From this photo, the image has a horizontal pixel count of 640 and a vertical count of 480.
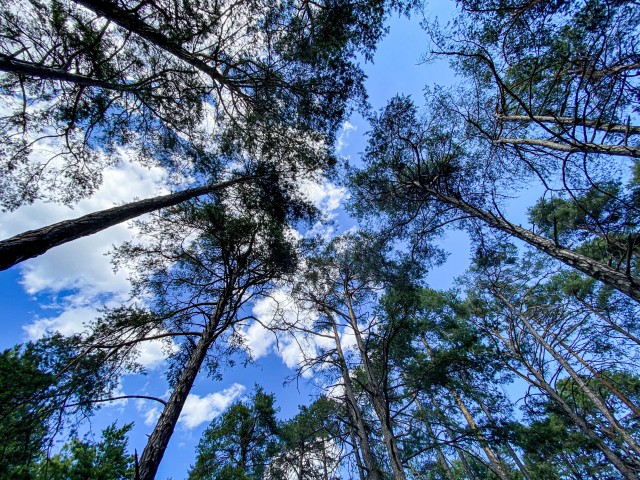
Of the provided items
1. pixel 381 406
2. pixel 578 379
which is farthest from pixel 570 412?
pixel 381 406

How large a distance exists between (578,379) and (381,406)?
7.26m

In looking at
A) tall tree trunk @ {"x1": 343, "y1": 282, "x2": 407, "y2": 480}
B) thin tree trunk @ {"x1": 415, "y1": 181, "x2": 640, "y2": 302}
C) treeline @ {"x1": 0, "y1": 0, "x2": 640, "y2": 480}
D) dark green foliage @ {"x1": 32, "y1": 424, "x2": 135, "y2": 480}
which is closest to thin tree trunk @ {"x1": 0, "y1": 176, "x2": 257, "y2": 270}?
treeline @ {"x1": 0, "y1": 0, "x2": 640, "y2": 480}

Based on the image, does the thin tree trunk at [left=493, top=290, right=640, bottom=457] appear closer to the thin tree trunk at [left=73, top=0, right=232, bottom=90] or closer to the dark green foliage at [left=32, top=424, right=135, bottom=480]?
the thin tree trunk at [left=73, top=0, right=232, bottom=90]

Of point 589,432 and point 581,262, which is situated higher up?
point 581,262

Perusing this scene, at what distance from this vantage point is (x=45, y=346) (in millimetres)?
4277

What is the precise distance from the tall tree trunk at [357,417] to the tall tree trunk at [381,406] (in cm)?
43

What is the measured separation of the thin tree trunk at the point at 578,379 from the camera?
694 centimetres

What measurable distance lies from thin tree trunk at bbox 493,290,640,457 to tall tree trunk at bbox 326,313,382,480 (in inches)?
257

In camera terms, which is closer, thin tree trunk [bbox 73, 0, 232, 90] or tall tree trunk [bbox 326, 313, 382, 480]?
thin tree trunk [bbox 73, 0, 232, 90]

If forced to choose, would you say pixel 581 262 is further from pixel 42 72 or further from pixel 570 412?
pixel 42 72

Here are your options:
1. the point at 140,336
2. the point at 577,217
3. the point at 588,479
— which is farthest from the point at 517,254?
the point at 588,479

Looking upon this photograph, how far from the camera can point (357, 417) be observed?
518cm

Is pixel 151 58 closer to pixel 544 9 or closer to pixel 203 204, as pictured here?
pixel 203 204

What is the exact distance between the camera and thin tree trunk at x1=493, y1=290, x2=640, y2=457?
694 centimetres
